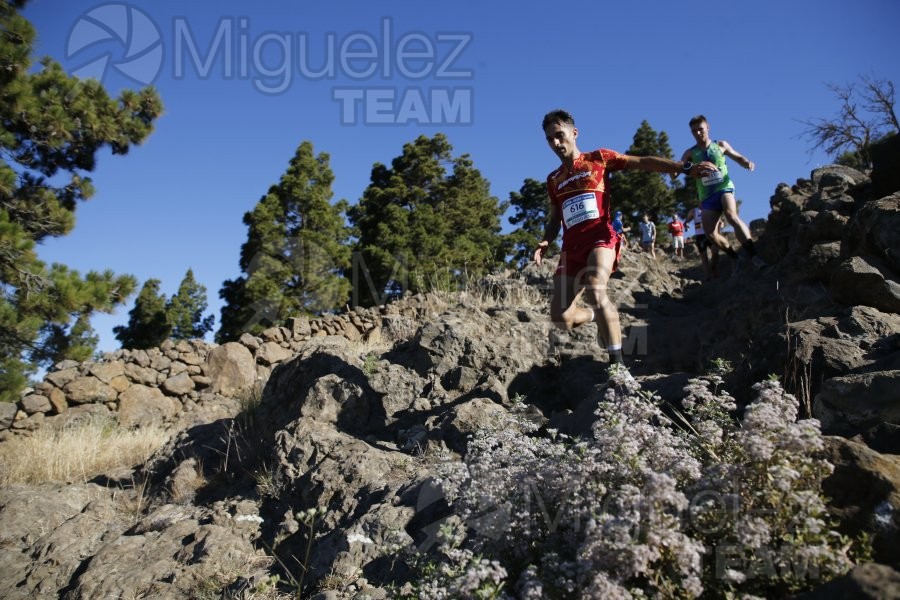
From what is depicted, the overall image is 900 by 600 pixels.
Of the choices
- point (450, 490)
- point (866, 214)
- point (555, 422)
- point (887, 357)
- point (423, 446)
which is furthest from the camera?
point (866, 214)

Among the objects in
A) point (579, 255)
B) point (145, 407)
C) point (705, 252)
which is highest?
point (705, 252)

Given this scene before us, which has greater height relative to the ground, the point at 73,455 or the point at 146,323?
the point at 146,323

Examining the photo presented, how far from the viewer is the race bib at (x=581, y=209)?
4.36m

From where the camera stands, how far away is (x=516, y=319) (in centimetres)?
651

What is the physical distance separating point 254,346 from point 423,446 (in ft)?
25.9

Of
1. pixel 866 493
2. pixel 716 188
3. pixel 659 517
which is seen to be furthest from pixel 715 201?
pixel 659 517

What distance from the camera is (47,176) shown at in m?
11.9

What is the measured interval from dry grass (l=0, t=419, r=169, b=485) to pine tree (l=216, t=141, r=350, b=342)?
12.3m

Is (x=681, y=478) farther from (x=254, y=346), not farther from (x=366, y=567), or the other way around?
(x=254, y=346)

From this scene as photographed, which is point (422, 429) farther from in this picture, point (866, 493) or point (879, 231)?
point (879, 231)

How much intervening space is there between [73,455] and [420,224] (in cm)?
1972

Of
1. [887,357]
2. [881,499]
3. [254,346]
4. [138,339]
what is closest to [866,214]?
[887,357]

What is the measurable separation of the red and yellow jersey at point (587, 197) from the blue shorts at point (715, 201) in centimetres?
255

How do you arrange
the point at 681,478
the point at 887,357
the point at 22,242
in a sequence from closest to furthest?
the point at 681,478, the point at 887,357, the point at 22,242
